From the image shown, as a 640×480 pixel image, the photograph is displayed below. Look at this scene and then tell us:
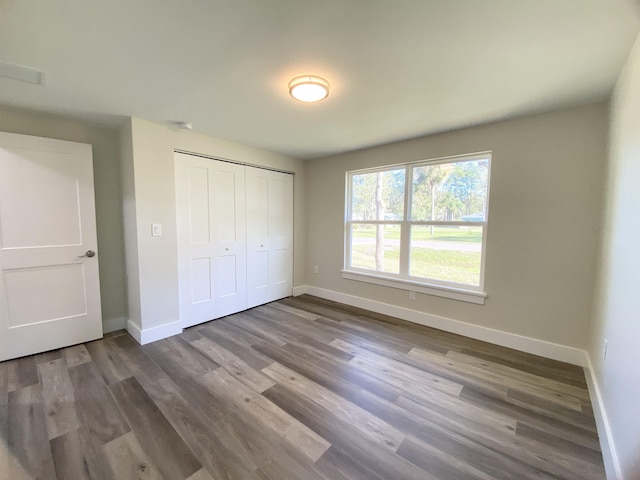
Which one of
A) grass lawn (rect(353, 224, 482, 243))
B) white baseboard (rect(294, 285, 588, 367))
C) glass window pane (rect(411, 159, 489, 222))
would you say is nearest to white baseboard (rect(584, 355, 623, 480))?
white baseboard (rect(294, 285, 588, 367))

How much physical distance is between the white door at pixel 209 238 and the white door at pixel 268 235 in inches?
5.4

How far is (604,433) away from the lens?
1466mm

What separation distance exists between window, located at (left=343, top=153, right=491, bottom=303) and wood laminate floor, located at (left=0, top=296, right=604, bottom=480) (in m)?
0.80

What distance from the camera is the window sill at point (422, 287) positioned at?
280 cm

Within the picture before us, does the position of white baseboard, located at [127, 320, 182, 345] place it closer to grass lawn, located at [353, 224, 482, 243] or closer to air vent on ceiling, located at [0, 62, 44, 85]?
air vent on ceiling, located at [0, 62, 44, 85]

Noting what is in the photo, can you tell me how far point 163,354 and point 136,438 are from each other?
1034 millimetres

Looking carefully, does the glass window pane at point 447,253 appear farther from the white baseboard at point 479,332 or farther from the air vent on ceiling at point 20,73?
the air vent on ceiling at point 20,73

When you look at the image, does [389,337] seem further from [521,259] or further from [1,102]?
[1,102]

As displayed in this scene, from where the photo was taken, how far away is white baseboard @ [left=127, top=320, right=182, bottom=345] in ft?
8.68

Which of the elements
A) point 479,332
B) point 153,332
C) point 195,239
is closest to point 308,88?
point 195,239

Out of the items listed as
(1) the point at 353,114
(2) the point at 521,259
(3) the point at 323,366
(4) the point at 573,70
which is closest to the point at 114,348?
(3) the point at 323,366

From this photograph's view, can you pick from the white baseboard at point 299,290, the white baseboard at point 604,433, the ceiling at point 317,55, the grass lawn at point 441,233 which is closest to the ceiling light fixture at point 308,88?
the ceiling at point 317,55

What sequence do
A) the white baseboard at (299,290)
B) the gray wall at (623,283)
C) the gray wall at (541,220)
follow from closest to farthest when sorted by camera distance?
the gray wall at (623,283)
the gray wall at (541,220)
the white baseboard at (299,290)

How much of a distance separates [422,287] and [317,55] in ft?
8.79
